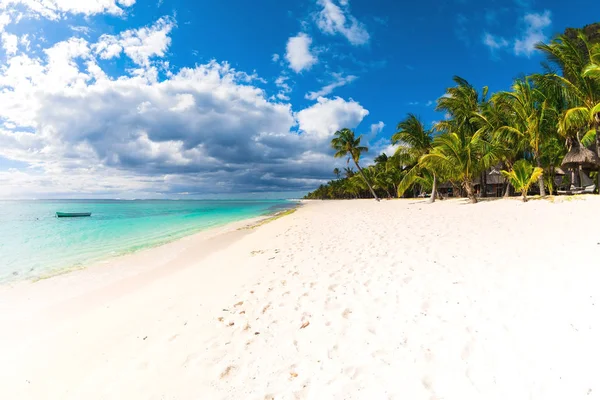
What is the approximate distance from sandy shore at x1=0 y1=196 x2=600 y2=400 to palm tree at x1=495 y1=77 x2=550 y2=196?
12677 mm

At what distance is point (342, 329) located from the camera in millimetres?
3436

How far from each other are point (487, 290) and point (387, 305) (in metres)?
1.51

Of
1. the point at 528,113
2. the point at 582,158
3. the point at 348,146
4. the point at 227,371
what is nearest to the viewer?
the point at 227,371

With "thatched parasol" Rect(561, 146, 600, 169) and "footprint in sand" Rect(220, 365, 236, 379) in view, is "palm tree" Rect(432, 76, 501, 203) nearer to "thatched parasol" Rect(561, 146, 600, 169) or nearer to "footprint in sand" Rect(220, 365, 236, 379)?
"thatched parasol" Rect(561, 146, 600, 169)

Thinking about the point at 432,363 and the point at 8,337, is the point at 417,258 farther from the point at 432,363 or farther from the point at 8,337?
the point at 8,337

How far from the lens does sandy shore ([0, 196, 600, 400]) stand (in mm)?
2500

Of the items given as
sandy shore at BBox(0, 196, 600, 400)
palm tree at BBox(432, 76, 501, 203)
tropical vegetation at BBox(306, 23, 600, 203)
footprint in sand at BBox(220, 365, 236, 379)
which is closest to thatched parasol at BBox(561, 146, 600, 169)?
tropical vegetation at BBox(306, 23, 600, 203)

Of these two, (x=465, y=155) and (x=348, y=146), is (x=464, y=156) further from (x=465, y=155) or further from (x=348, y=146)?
(x=348, y=146)

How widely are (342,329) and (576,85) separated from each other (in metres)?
23.6

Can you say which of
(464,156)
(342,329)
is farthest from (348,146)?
(342,329)

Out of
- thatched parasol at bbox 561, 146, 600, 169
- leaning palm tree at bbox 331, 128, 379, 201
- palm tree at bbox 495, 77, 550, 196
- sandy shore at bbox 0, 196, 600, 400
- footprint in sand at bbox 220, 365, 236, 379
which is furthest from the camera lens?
leaning palm tree at bbox 331, 128, 379, 201

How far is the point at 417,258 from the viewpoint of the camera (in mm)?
5684

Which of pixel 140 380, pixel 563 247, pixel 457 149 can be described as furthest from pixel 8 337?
pixel 457 149

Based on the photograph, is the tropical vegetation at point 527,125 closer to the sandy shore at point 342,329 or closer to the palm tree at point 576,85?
the palm tree at point 576,85
